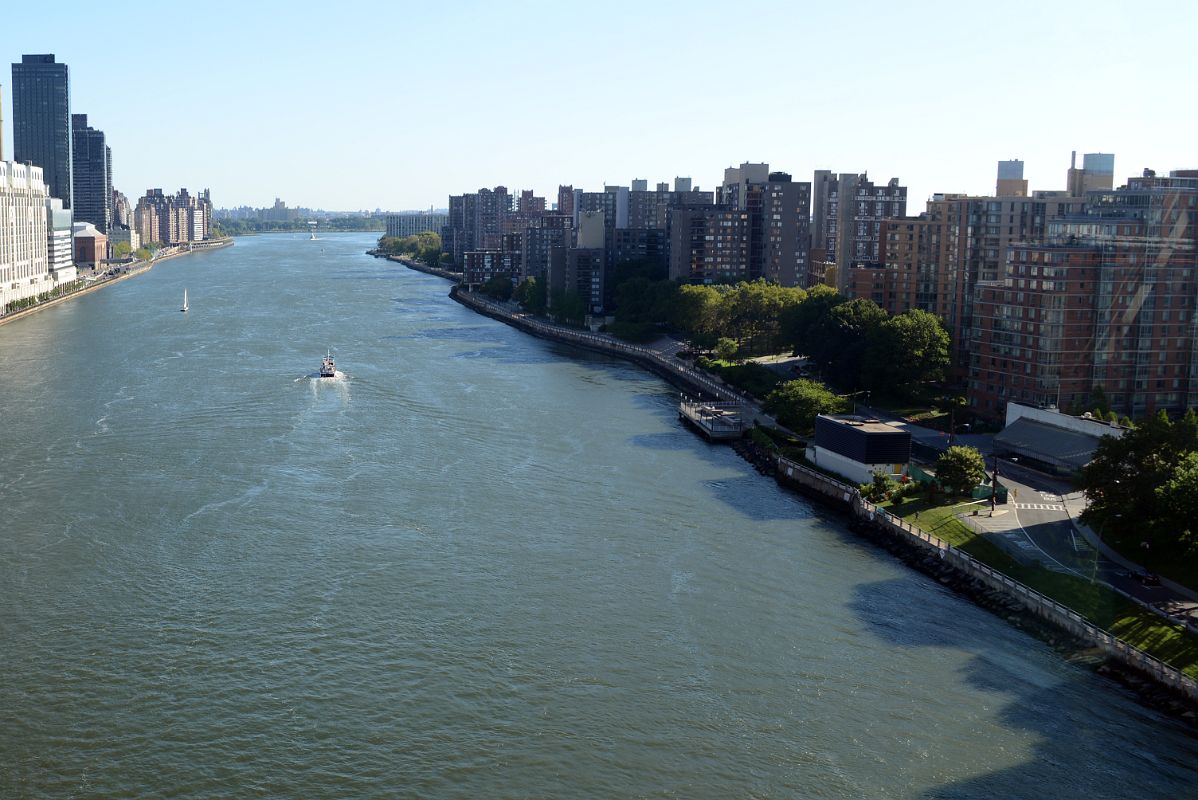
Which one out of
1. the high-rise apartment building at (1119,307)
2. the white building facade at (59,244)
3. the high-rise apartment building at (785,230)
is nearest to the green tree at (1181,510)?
the high-rise apartment building at (1119,307)

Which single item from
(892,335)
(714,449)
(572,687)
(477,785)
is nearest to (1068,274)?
(892,335)

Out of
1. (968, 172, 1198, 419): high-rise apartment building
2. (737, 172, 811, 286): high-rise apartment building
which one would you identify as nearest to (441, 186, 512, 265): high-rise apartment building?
(737, 172, 811, 286): high-rise apartment building

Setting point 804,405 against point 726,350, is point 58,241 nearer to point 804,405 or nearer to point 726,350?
point 726,350

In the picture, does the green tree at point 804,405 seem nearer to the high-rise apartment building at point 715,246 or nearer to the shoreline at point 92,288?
the high-rise apartment building at point 715,246

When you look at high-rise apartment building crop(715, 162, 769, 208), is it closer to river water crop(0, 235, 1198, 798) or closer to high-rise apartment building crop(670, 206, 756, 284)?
high-rise apartment building crop(670, 206, 756, 284)

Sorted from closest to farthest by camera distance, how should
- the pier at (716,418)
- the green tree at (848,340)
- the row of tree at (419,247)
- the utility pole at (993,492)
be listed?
the utility pole at (993,492) < the pier at (716,418) < the green tree at (848,340) < the row of tree at (419,247)

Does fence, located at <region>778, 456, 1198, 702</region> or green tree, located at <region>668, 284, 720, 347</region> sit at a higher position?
green tree, located at <region>668, 284, 720, 347</region>
